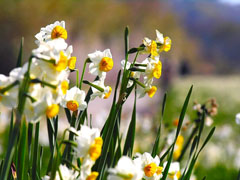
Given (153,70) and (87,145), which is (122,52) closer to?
(153,70)

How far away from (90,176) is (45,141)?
3.39 metres

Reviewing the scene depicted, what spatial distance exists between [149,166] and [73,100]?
0.84 feet

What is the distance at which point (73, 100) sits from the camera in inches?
38.0

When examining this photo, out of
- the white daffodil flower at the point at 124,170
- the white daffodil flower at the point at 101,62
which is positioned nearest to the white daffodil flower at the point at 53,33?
the white daffodil flower at the point at 101,62

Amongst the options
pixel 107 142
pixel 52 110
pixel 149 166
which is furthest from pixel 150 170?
pixel 52 110

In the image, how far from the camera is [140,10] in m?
28.5

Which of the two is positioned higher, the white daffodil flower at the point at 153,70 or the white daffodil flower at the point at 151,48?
the white daffodil flower at the point at 151,48

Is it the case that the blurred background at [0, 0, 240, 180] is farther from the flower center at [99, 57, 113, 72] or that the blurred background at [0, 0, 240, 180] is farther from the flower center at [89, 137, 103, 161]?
the flower center at [89, 137, 103, 161]

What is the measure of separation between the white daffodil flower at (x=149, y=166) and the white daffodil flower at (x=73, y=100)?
20cm

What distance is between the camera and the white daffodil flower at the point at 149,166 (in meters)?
0.94

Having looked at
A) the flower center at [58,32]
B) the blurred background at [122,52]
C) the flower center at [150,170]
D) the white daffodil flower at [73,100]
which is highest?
the blurred background at [122,52]

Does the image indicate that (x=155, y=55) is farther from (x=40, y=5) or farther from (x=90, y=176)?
(x=40, y=5)

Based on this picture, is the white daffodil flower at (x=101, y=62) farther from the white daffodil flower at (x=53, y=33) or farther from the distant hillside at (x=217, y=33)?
the distant hillside at (x=217, y=33)

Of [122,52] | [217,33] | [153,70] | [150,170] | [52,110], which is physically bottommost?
[150,170]
